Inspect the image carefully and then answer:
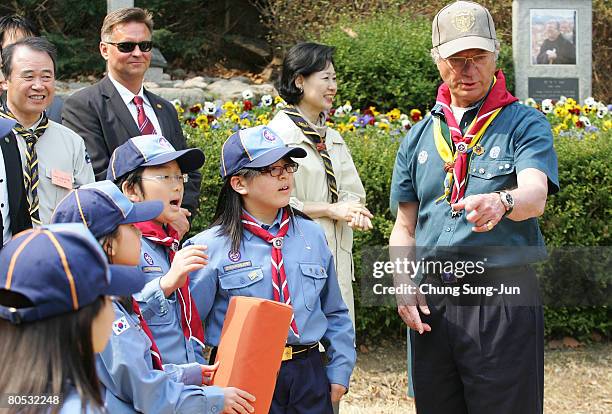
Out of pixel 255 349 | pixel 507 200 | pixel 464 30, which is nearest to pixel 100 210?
pixel 255 349

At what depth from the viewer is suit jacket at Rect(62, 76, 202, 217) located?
15.9 feet

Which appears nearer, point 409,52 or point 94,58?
point 409,52

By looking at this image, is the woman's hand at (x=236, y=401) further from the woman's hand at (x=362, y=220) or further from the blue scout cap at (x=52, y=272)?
the woman's hand at (x=362, y=220)

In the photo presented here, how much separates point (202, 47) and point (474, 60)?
1383 centimetres

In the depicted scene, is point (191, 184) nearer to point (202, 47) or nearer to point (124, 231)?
point (124, 231)

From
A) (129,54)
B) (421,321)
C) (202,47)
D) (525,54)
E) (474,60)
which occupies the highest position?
(202,47)

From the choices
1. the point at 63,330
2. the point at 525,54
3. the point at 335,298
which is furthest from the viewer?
the point at 525,54

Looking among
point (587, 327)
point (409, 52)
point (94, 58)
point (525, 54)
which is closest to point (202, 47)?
point (94, 58)

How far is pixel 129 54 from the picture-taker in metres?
5.06

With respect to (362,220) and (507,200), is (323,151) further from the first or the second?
(507,200)

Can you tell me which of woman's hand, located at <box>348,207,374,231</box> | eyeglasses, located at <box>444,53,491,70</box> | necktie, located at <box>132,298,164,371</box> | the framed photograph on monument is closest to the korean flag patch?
necktie, located at <box>132,298,164,371</box>

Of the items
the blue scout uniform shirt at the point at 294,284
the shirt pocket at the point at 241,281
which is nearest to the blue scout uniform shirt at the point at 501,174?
the blue scout uniform shirt at the point at 294,284

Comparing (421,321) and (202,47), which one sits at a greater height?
(202,47)

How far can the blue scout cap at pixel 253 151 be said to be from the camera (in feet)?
12.0
